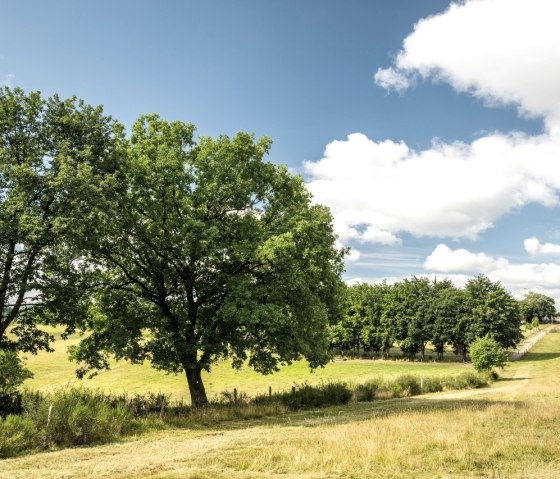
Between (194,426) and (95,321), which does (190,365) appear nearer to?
(194,426)

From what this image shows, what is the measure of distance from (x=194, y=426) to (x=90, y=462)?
845 centimetres

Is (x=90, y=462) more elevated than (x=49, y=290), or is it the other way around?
(x=49, y=290)

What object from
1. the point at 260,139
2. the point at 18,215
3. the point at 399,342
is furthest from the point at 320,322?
the point at 399,342

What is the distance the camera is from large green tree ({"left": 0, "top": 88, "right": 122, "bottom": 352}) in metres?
21.2

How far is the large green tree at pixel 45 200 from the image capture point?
21.2 metres

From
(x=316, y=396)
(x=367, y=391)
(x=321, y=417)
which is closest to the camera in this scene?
(x=321, y=417)

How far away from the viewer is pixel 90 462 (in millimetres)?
14664

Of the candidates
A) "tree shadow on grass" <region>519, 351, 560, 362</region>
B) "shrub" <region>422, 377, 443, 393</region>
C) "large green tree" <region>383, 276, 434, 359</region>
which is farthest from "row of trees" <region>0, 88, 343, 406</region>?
"tree shadow on grass" <region>519, 351, 560, 362</region>

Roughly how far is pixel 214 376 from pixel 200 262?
46.5 metres

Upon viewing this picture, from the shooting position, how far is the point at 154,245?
26.9 meters

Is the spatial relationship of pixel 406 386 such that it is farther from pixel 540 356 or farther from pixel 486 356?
pixel 540 356

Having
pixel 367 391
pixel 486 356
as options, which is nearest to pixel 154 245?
pixel 367 391

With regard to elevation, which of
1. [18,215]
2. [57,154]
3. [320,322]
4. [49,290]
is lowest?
[320,322]

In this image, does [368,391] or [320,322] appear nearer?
[320,322]
